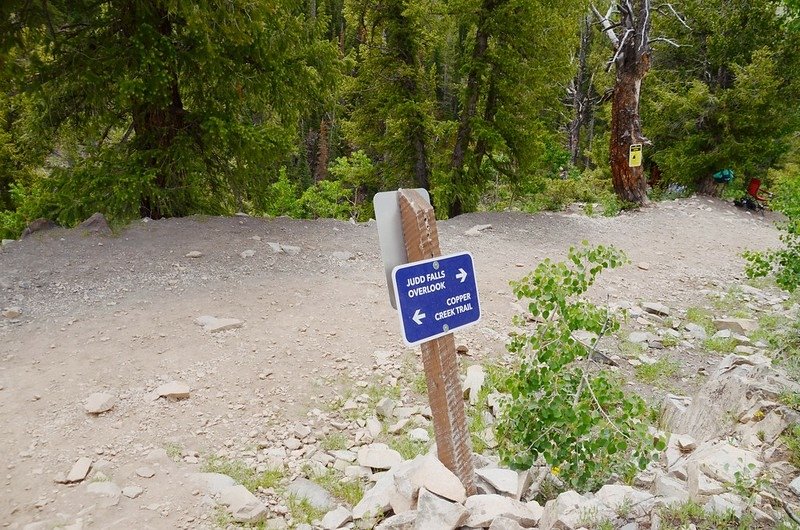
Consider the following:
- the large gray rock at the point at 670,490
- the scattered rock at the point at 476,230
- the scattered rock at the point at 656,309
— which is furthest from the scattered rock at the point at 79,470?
the scattered rock at the point at 476,230

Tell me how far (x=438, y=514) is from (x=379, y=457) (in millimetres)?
1185

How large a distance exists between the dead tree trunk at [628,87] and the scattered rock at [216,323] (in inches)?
427

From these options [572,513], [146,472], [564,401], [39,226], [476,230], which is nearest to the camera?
[572,513]

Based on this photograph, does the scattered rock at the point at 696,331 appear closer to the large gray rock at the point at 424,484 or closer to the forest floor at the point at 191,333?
the forest floor at the point at 191,333

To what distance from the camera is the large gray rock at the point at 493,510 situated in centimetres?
258

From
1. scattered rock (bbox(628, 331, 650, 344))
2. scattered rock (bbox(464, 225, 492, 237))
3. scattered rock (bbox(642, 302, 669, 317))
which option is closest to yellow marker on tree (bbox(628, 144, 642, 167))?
scattered rock (bbox(464, 225, 492, 237))

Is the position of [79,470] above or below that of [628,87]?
below

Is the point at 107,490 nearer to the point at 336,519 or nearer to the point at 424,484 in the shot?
the point at 336,519

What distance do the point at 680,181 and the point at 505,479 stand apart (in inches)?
538

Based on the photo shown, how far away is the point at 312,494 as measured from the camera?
3344 mm

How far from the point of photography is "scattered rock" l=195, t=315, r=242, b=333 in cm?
538

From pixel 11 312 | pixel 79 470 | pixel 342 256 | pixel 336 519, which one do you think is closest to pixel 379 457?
pixel 336 519

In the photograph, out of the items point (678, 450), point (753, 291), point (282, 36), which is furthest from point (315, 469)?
point (753, 291)

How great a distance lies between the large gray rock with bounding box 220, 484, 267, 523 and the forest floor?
15cm
